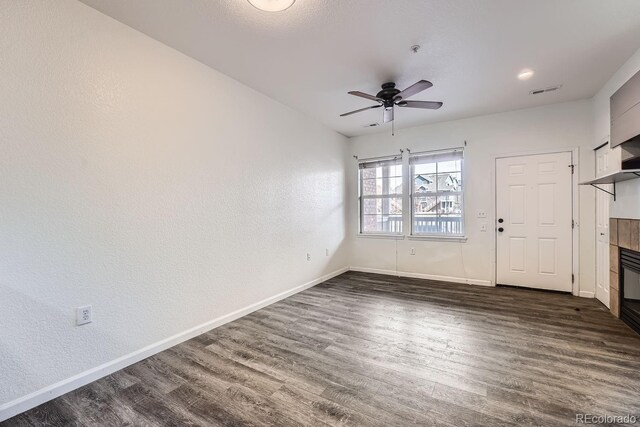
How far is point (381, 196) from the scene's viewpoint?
5477 millimetres

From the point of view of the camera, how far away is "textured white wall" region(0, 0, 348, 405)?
70.4 inches

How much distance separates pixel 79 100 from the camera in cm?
203

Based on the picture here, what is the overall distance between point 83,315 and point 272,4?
2617 mm

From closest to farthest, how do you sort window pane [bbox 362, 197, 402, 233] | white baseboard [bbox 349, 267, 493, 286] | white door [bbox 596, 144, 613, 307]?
white door [bbox 596, 144, 613, 307]
white baseboard [bbox 349, 267, 493, 286]
window pane [bbox 362, 197, 402, 233]

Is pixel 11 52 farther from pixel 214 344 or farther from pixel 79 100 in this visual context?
pixel 214 344

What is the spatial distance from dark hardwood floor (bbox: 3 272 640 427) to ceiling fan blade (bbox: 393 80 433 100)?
238 centimetres

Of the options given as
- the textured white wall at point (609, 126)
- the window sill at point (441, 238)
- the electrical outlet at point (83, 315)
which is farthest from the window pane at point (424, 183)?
the electrical outlet at point (83, 315)

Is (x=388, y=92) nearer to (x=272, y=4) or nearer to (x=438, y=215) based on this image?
(x=272, y=4)

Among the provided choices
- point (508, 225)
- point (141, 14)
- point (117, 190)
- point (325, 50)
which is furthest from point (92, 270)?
point (508, 225)

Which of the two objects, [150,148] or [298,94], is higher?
[298,94]

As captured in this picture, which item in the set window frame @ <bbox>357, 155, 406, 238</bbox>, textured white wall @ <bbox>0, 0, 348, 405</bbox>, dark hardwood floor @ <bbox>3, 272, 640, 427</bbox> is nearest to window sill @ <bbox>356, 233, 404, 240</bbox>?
window frame @ <bbox>357, 155, 406, 238</bbox>

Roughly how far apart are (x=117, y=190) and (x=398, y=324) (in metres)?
2.92

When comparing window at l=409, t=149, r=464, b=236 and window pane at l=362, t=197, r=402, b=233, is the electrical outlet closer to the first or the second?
window pane at l=362, t=197, r=402, b=233

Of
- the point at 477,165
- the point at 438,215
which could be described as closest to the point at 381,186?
the point at 438,215
